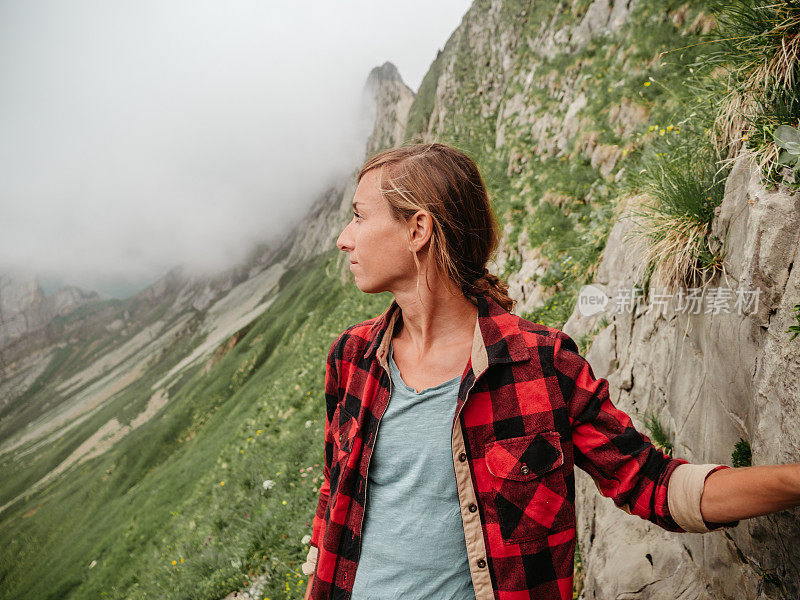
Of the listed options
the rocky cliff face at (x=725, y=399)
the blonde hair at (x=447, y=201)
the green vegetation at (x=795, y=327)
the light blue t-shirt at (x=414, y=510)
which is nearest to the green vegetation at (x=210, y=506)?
the rocky cliff face at (x=725, y=399)

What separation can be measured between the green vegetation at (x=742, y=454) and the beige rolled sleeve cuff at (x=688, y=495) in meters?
0.77

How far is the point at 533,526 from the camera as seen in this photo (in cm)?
205

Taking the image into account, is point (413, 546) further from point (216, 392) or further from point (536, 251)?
point (216, 392)

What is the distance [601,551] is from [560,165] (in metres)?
9.08

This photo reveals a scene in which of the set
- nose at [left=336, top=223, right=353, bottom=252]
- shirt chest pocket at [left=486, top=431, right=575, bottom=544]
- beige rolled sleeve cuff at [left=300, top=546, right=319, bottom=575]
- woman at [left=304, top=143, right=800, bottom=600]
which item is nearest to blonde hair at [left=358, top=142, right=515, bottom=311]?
woman at [left=304, top=143, right=800, bottom=600]

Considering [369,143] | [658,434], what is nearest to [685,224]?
[658,434]

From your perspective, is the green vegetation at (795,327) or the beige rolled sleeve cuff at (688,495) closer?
the beige rolled sleeve cuff at (688,495)

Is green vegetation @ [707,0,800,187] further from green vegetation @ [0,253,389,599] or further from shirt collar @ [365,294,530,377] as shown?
green vegetation @ [0,253,389,599]

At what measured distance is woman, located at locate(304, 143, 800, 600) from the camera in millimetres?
1966

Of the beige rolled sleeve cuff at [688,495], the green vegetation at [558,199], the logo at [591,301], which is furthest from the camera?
the logo at [591,301]

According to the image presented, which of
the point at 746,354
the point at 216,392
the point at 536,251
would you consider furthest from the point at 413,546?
the point at 216,392

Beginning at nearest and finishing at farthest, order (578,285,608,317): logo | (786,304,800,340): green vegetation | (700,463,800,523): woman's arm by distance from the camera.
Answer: (700,463,800,523): woman's arm → (786,304,800,340): green vegetation → (578,285,608,317): logo

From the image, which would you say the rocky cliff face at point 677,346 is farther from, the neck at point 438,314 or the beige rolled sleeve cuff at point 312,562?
the beige rolled sleeve cuff at point 312,562

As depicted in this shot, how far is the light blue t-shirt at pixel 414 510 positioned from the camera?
215 centimetres
